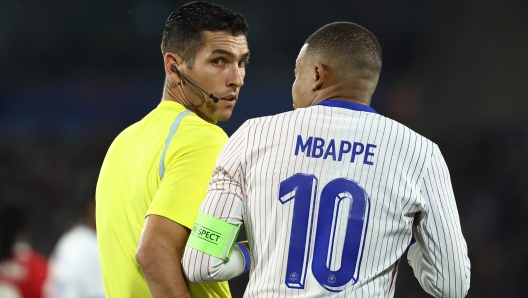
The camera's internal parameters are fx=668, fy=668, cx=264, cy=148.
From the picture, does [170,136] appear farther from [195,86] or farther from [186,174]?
[195,86]

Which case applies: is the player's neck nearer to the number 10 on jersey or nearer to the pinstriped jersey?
the pinstriped jersey

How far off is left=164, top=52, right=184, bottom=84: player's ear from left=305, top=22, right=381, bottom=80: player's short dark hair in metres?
0.64

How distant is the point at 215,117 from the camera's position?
103 inches

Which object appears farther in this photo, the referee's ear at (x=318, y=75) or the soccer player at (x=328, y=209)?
the referee's ear at (x=318, y=75)

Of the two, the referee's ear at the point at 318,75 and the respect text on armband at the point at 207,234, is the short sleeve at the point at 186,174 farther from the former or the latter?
the referee's ear at the point at 318,75

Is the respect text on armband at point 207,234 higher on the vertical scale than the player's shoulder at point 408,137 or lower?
lower

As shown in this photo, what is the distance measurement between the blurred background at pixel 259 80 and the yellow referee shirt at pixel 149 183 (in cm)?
585

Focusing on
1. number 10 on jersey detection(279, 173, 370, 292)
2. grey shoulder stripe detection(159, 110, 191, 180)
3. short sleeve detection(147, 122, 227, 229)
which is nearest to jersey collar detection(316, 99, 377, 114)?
number 10 on jersey detection(279, 173, 370, 292)

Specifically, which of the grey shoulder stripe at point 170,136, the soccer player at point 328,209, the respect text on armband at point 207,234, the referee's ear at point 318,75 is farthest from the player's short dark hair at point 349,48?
the respect text on armband at point 207,234

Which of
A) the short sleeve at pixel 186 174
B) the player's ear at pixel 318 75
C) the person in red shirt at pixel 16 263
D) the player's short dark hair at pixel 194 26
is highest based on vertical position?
the player's short dark hair at pixel 194 26

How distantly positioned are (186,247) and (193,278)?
10cm

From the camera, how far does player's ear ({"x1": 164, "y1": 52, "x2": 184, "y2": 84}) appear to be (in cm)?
257

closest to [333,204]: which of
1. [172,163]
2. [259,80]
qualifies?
[172,163]

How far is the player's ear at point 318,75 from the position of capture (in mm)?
2074
